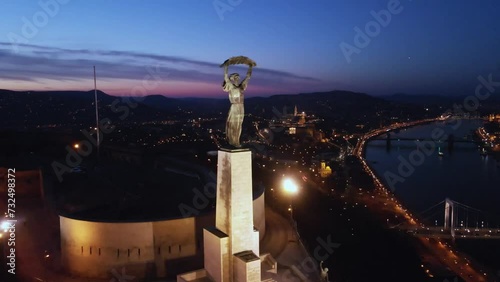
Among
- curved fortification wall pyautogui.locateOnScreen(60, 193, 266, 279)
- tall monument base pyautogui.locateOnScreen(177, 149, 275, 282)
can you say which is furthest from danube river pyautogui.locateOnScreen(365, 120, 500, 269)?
tall monument base pyautogui.locateOnScreen(177, 149, 275, 282)

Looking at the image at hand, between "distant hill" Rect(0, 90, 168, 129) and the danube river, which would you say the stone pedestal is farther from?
"distant hill" Rect(0, 90, 168, 129)

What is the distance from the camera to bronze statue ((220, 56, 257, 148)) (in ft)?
30.8

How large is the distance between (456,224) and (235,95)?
31.5 m

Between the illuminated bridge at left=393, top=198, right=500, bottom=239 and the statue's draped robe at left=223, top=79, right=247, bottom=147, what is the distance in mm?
23871

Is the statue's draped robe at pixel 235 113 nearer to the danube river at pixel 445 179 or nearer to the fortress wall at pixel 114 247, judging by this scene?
the fortress wall at pixel 114 247

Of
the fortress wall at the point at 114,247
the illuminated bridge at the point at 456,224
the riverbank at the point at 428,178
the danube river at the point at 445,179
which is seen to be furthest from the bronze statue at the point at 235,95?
the danube river at the point at 445,179

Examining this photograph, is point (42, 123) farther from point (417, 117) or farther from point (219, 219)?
point (417, 117)

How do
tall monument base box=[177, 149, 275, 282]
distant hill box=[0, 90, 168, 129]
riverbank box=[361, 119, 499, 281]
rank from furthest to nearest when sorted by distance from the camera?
1. distant hill box=[0, 90, 168, 129]
2. riverbank box=[361, 119, 499, 281]
3. tall monument base box=[177, 149, 275, 282]

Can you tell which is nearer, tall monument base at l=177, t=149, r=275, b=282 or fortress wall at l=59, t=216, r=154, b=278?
tall monument base at l=177, t=149, r=275, b=282

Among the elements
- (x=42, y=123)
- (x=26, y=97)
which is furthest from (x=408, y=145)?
(x=26, y=97)

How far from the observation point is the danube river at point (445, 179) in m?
37.5

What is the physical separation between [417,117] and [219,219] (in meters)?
180

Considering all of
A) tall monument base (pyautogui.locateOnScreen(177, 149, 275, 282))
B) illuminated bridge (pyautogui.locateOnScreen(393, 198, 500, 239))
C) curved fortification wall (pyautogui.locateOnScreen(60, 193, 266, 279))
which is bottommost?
illuminated bridge (pyautogui.locateOnScreen(393, 198, 500, 239))

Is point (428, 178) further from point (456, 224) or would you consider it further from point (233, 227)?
point (233, 227)
